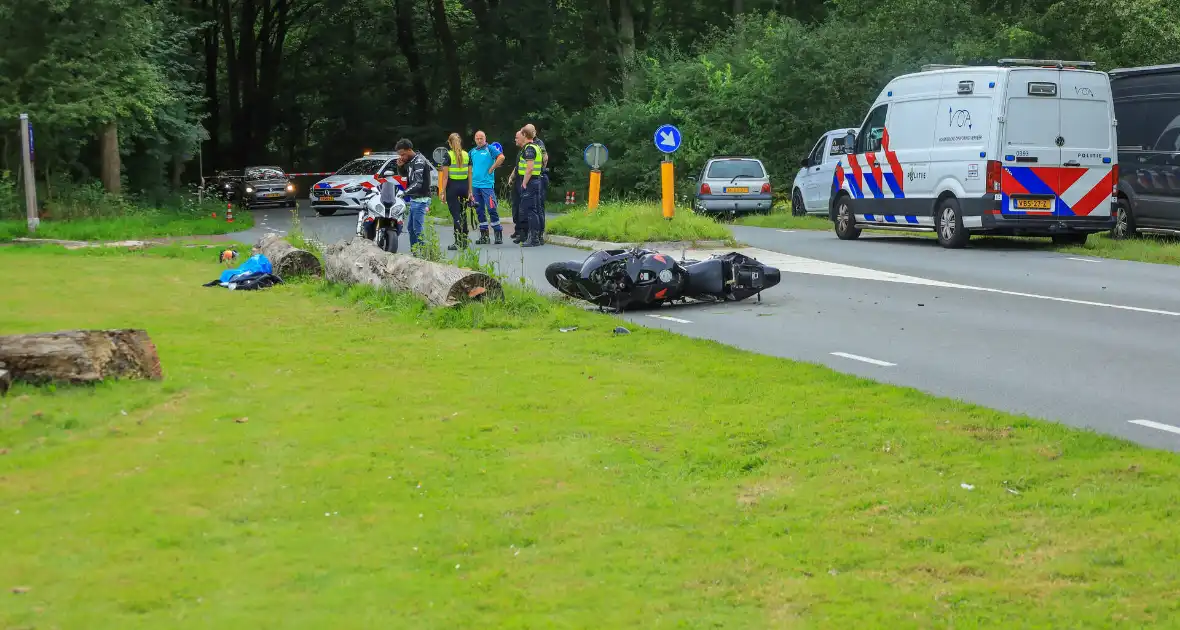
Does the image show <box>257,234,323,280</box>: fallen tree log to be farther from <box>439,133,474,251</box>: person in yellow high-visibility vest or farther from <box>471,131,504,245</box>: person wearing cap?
<box>471,131,504,245</box>: person wearing cap

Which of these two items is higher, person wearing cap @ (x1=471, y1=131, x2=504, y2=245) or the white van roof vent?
the white van roof vent

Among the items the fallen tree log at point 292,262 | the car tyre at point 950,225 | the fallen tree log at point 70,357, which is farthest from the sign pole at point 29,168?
the fallen tree log at point 70,357

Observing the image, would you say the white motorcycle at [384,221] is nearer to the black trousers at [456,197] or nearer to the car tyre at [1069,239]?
the black trousers at [456,197]

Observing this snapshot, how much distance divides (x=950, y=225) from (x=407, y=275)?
10781mm

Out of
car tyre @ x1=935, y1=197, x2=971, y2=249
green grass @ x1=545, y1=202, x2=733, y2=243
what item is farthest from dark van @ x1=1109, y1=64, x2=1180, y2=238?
green grass @ x1=545, y1=202, x2=733, y2=243

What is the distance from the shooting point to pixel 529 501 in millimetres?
6219

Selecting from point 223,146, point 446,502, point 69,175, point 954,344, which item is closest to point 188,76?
point 69,175

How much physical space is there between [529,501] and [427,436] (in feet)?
4.88

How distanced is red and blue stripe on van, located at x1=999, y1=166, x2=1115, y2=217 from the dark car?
93.6 feet

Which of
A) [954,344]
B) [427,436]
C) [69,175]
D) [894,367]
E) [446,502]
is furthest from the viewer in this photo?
[69,175]

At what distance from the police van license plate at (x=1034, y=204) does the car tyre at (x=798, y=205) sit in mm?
10999

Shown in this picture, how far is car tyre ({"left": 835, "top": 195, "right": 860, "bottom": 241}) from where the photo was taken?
24.4m

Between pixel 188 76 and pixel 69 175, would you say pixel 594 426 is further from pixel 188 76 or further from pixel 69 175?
pixel 188 76

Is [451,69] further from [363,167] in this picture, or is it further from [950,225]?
[950,225]
